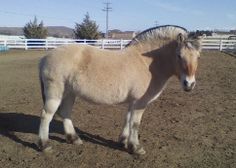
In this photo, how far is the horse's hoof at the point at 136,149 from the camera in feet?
18.3

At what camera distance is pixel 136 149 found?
5.58m

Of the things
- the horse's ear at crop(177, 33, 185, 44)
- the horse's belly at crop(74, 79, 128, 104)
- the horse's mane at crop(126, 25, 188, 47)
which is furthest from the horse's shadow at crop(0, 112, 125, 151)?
the horse's ear at crop(177, 33, 185, 44)

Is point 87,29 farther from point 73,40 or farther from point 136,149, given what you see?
point 136,149

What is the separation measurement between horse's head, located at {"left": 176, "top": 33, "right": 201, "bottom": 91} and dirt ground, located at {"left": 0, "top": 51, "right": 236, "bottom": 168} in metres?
1.32

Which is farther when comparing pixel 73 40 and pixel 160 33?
pixel 73 40

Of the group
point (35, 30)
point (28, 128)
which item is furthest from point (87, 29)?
point (28, 128)

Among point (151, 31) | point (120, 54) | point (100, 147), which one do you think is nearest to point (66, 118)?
point (100, 147)

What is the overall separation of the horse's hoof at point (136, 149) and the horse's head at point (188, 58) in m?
1.35

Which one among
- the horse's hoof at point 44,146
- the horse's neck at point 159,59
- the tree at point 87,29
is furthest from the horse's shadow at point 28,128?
the tree at point 87,29

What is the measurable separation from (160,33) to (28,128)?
3.37 meters

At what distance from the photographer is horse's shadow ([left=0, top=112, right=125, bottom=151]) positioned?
6.11m

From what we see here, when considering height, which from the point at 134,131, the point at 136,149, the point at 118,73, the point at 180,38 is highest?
the point at 180,38

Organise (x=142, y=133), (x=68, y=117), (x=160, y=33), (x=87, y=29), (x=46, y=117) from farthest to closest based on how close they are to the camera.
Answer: (x=87, y=29)
(x=142, y=133)
(x=68, y=117)
(x=46, y=117)
(x=160, y=33)

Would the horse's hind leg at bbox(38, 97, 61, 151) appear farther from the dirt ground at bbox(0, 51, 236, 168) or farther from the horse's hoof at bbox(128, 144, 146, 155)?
the horse's hoof at bbox(128, 144, 146, 155)
